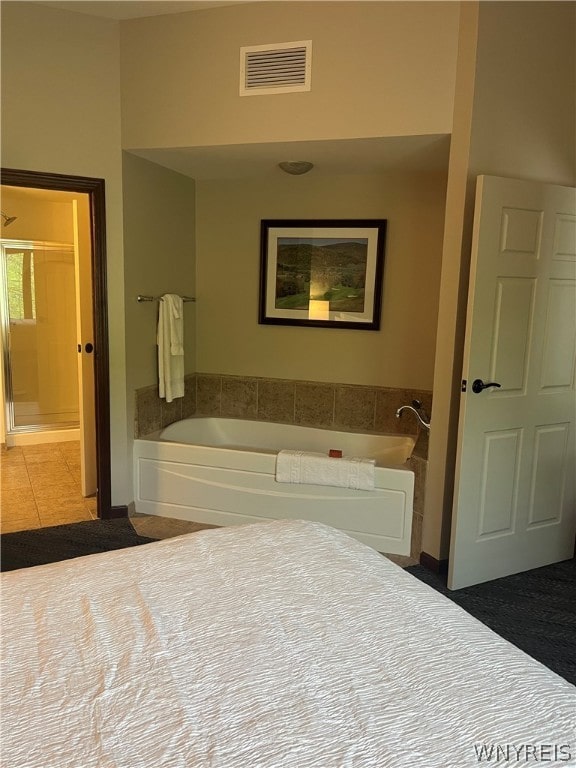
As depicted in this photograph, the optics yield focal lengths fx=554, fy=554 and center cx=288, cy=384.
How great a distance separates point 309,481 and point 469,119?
6.35 ft

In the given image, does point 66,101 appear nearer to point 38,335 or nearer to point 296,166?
point 296,166

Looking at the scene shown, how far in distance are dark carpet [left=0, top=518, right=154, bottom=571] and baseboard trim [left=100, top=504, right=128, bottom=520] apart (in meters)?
0.03

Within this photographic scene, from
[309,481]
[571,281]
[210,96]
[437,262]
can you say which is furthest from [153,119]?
[571,281]

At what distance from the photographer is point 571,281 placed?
8.89ft

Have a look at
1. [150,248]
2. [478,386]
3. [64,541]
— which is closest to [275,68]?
[150,248]

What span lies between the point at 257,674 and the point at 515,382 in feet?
6.78

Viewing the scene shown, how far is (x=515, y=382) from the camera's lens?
8.64ft

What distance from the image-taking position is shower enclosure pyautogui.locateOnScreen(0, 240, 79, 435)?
195 inches

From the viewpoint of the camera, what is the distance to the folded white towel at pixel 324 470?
2941mm

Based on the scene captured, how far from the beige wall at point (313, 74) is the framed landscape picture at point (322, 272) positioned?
3.15ft

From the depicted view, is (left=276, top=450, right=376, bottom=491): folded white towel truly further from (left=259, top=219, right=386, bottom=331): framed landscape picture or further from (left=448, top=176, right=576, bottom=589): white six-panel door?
(left=259, top=219, right=386, bottom=331): framed landscape picture

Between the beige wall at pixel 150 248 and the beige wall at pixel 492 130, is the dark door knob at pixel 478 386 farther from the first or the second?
the beige wall at pixel 150 248

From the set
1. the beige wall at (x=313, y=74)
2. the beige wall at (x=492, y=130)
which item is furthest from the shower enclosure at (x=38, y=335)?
the beige wall at (x=492, y=130)

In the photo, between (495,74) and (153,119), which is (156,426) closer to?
(153,119)
